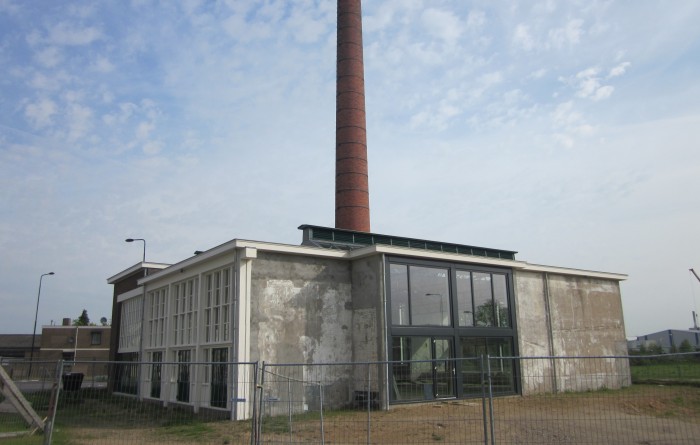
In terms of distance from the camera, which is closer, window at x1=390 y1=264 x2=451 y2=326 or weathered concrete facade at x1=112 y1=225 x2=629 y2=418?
weathered concrete facade at x1=112 y1=225 x2=629 y2=418

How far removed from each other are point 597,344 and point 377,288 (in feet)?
39.2

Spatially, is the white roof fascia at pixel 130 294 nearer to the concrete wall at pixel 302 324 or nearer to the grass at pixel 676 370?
the concrete wall at pixel 302 324

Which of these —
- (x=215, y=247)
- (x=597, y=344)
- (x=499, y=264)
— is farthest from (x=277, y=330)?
(x=597, y=344)

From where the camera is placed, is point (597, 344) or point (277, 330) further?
point (597, 344)

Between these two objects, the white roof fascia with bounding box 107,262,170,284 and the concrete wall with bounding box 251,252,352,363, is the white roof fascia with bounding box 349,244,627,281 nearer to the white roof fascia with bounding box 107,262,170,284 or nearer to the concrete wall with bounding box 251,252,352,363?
the concrete wall with bounding box 251,252,352,363

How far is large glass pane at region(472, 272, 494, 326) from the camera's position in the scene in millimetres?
20109

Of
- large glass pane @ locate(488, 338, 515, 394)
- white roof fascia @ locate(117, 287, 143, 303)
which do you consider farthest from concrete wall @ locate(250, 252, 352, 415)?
white roof fascia @ locate(117, 287, 143, 303)

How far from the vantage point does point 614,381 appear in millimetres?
22938

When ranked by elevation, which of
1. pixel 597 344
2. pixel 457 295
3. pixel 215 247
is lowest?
pixel 597 344

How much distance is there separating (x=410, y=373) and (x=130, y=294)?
49.9 feet

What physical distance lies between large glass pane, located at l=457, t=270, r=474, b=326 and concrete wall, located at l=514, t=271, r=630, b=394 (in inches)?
102

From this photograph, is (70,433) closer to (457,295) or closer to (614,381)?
(457,295)

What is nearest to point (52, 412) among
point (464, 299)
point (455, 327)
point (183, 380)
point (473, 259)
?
point (183, 380)

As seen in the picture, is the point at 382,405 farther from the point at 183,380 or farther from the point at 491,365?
the point at 183,380
